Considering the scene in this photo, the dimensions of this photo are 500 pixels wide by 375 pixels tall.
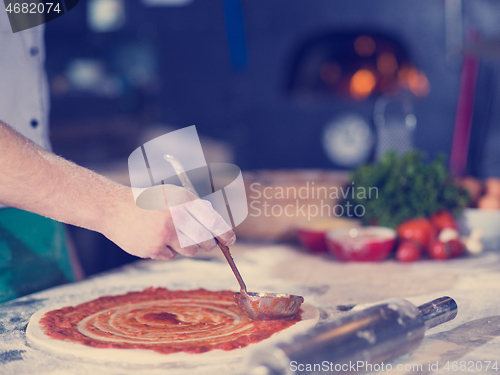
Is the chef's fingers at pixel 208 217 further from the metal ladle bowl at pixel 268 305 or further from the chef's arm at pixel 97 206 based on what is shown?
the metal ladle bowl at pixel 268 305

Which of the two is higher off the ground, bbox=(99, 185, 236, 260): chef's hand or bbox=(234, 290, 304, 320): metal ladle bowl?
bbox=(99, 185, 236, 260): chef's hand

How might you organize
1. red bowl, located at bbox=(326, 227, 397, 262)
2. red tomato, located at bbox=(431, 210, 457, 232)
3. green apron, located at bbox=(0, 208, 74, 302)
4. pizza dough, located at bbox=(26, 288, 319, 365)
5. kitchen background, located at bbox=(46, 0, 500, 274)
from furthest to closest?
kitchen background, located at bbox=(46, 0, 500, 274)
red tomato, located at bbox=(431, 210, 457, 232)
red bowl, located at bbox=(326, 227, 397, 262)
green apron, located at bbox=(0, 208, 74, 302)
pizza dough, located at bbox=(26, 288, 319, 365)

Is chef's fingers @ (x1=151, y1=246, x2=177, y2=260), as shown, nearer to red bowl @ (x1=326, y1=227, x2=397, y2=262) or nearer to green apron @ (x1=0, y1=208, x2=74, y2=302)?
green apron @ (x1=0, y1=208, x2=74, y2=302)

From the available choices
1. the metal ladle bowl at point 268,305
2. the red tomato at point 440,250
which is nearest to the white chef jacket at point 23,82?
the metal ladle bowl at point 268,305

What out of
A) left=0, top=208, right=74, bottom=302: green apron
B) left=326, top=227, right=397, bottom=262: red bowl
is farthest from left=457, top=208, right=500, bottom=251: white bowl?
left=0, top=208, right=74, bottom=302: green apron

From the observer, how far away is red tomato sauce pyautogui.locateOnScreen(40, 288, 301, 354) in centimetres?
84

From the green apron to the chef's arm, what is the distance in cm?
33

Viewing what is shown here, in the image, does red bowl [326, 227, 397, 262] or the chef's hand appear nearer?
the chef's hand

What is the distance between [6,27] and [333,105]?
281 cm

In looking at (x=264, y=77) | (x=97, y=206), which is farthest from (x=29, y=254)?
(x=264, y=77)

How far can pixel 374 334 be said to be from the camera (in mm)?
705

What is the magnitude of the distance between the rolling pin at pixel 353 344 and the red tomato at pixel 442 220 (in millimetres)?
793

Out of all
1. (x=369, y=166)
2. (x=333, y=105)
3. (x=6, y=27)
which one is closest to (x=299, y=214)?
(x=369, y=166)

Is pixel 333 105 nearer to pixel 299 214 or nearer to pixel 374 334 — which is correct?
pixel 299 214
